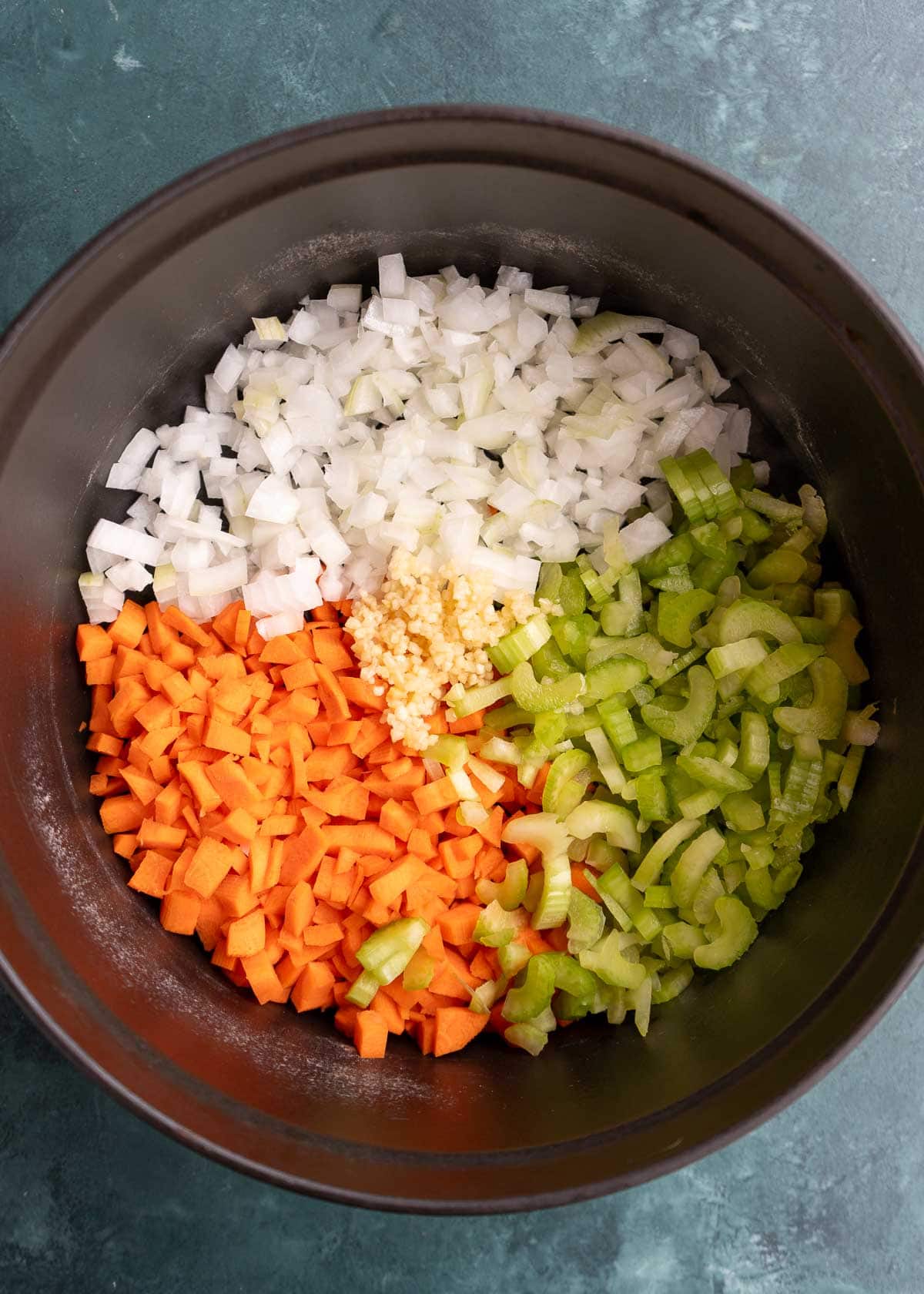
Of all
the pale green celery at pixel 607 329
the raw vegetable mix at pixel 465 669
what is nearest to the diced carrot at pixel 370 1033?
the raw vegetable mix at pixel 465 669

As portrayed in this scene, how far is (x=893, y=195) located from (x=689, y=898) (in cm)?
136

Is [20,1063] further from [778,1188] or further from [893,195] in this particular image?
[893,195]

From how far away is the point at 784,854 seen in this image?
67.2 inches

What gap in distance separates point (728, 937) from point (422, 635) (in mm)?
742

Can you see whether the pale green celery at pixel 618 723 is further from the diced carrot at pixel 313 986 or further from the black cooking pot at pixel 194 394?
the diced carrot at pixel 313 986

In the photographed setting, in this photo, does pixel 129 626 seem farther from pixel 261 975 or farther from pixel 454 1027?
pixel 454 1027

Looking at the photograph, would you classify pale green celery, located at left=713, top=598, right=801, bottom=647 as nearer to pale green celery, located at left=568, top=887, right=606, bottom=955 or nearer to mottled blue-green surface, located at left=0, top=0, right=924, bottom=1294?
pale green celery, located at left=568, top=887, right=606, bottom=955

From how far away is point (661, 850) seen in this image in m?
1.67

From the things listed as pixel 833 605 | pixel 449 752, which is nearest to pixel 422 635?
pixel 449 752

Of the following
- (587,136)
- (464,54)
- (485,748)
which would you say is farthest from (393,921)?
(464,54)

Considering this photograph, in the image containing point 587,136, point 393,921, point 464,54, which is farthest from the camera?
point 464,54

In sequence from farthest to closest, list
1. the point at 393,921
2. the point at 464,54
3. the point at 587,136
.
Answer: the point at 464,54 → the point at 393,921 → the point at 587,136

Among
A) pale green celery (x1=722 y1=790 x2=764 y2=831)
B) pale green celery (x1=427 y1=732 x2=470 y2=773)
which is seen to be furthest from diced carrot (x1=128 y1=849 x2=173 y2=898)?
pale green celery (x1=722 y1=790 x2=764 y2=831)

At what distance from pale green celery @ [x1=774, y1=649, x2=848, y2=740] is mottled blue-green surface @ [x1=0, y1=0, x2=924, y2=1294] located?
56 cm
